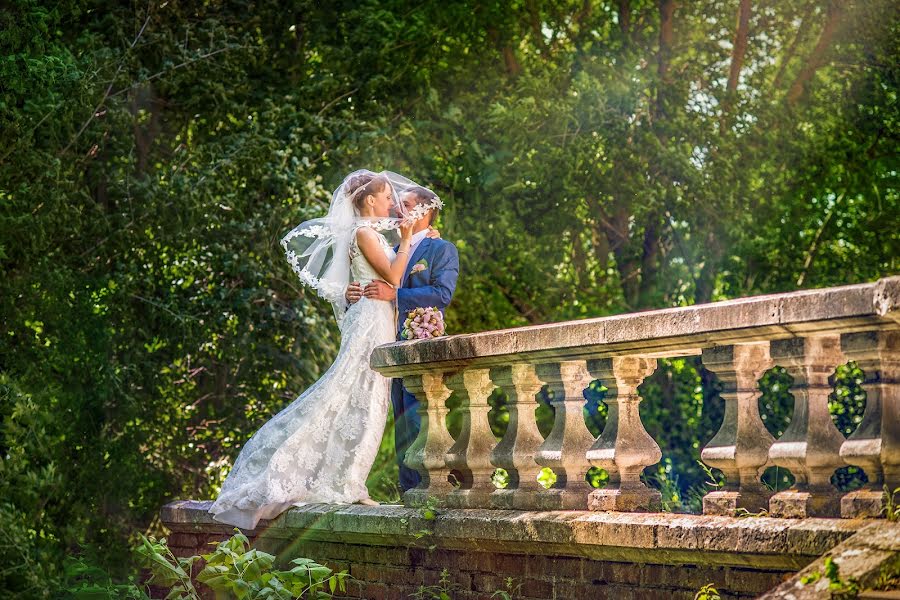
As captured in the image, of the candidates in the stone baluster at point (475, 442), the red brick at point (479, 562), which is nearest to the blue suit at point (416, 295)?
the stone baluster at point (475, 442)

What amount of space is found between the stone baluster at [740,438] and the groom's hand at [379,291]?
3.10 m

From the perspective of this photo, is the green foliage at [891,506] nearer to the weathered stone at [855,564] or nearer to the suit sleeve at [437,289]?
the weathered stone at [855,564]

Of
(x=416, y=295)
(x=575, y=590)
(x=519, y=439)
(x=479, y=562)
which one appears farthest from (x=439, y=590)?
(x=416, y=295)

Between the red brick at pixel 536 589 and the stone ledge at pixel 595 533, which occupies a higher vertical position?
the stone ledge at pixel 595 533

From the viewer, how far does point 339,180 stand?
11.0 m

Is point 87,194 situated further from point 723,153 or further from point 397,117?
point 723,153

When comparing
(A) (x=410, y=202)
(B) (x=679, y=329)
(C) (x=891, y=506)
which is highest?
(A) (x=410, y=202)

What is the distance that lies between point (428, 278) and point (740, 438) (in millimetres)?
3178

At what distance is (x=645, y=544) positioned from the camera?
4.48 metres

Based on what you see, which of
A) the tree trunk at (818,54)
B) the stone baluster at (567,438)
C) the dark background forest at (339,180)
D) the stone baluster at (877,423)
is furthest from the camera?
the tree trunk at (818,54)

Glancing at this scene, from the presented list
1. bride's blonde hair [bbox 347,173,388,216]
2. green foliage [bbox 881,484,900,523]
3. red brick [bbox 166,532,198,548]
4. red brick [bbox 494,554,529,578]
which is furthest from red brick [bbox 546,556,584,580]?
red brick [bbox 166,532,198,548]

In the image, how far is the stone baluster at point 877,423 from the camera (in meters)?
3.88

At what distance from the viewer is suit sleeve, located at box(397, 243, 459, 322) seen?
720 cm

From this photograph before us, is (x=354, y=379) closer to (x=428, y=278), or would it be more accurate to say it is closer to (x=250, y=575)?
(x=428, y=278)
